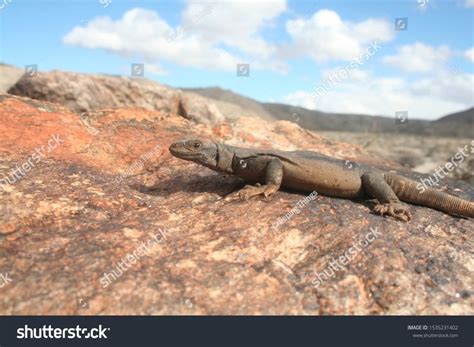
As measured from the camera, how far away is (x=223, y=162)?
6.30 meters

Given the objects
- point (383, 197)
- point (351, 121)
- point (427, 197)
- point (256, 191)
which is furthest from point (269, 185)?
point (351, 121)

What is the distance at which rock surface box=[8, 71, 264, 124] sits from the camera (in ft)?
45.7

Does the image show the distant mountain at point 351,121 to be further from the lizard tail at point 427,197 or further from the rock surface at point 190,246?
the rock surface at point 190,246

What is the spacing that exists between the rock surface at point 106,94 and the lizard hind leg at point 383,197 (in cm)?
914

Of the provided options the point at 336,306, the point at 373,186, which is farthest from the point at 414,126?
the point at 336,306

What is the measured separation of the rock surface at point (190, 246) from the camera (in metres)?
3.89

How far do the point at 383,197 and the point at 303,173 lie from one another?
112 cm

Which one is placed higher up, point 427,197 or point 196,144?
point 196,144

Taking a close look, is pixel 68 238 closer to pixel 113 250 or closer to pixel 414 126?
pixel 113 250

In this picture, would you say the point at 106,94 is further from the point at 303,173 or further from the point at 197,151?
the point at 303,173

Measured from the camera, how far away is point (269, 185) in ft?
19.8

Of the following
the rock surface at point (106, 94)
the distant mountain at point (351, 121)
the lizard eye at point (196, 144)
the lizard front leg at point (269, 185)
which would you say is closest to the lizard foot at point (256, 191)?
the lizard front leg at point (269, 185)
